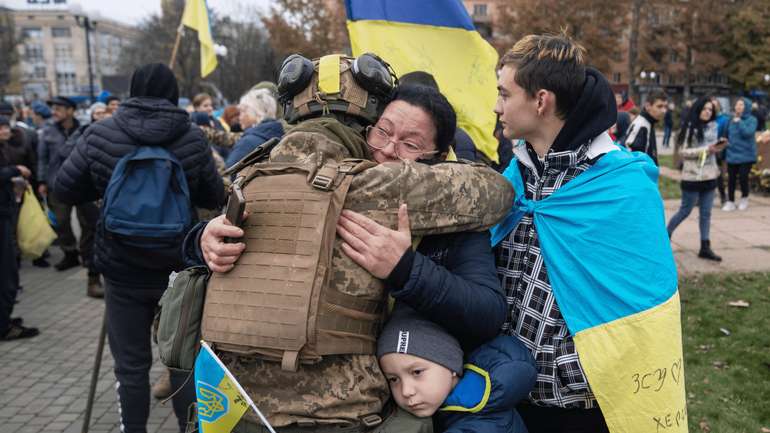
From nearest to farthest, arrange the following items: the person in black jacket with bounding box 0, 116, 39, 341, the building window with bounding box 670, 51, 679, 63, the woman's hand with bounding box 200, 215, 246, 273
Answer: the woman's hand with bounding box 200, 215, 246, 273
the person in black jacket with bounding box 0, 116, 39, 341
the building window with bounding box 670, 51, 679, 63

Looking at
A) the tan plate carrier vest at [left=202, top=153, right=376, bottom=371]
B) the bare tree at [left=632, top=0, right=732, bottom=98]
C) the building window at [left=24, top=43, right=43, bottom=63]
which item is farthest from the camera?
the building window at [left=24, top=43, right=43, bottom=63]

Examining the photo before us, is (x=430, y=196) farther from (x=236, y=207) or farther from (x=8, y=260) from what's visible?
(x=8, y=260)

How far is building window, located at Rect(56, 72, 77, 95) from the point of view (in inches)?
3915

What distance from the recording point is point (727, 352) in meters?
5.40

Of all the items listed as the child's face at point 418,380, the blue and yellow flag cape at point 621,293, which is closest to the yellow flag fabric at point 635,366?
the blue and yellow flag cape at point 621,293

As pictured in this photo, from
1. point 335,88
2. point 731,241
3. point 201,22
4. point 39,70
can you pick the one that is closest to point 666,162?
point 731,241

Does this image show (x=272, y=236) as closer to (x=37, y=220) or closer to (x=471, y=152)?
(x=471, y=152)

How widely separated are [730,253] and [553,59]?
8003 millimetres

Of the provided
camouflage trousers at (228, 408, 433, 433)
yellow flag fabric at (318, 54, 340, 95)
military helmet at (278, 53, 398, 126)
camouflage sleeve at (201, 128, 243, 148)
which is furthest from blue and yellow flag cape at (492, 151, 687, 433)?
camouflage sleeve at (201, 128, 243, 148)

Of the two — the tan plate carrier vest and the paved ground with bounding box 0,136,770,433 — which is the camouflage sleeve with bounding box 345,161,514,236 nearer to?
the tan plate carrier vest

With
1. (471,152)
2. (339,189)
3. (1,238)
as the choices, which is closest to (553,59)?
(339,189)

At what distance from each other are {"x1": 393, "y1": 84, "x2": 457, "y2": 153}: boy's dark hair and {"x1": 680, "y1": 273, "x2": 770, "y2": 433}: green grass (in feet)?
11.0

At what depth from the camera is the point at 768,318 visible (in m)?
6.15

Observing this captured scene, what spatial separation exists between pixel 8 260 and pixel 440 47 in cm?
478
